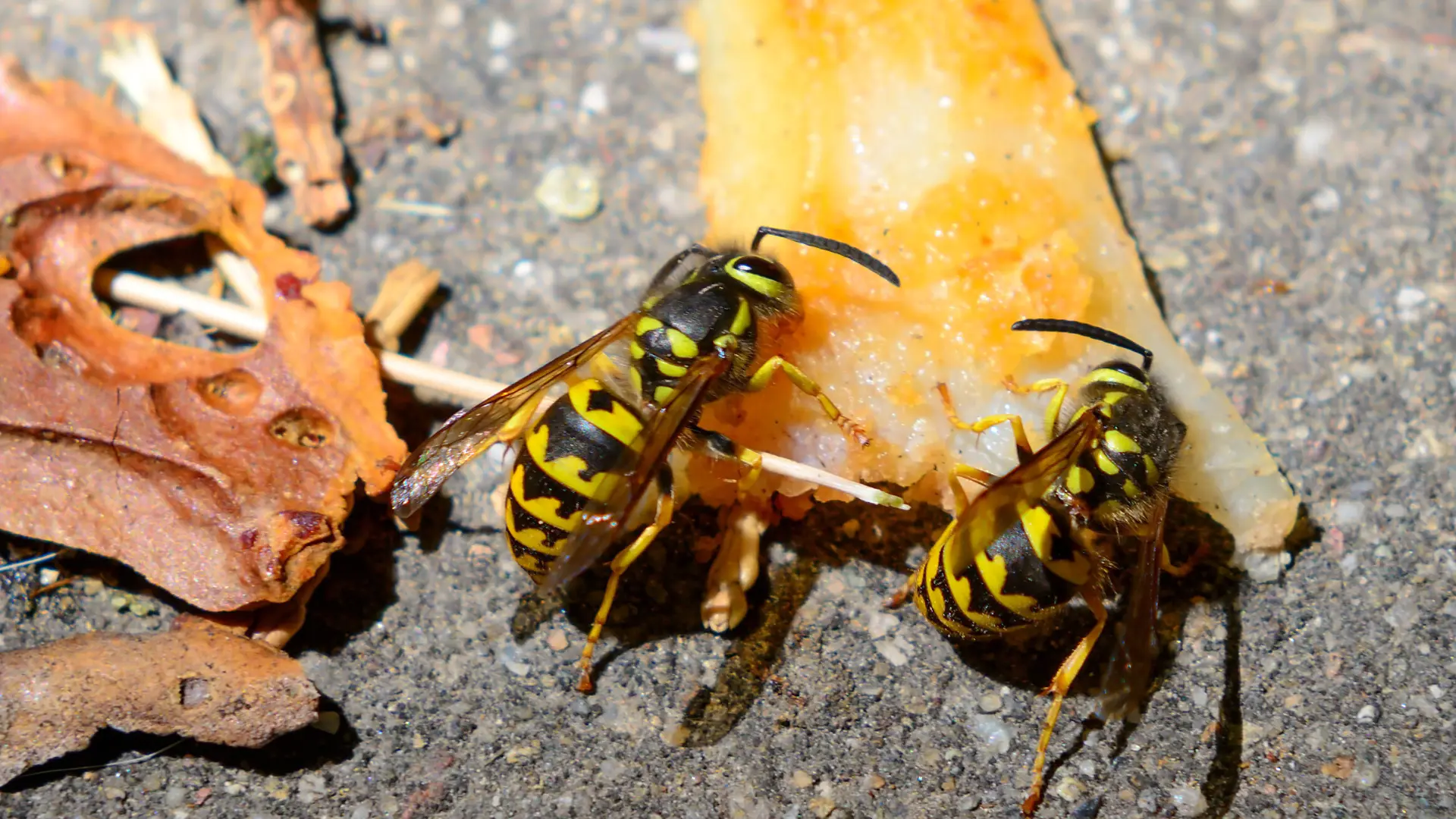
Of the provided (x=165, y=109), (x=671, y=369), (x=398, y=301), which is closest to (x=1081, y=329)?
(x=671, y=369)

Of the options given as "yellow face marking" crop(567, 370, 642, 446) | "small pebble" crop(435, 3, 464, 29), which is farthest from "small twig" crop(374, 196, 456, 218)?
"yellow face marking" crop(567, 370, 642, 446)

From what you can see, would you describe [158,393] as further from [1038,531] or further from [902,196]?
[1038,531]

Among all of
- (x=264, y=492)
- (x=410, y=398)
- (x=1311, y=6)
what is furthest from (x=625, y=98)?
(x=1311, y=6)

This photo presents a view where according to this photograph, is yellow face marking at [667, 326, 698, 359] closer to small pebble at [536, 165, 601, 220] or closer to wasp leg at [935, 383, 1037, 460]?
wasp leg at [935, 383, 1037, 460]

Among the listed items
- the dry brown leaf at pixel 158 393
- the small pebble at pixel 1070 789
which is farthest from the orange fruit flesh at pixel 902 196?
the dry brown leaf at pixel 158 393

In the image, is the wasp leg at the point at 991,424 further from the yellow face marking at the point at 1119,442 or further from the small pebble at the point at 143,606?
the small pebble at the point at 143,606

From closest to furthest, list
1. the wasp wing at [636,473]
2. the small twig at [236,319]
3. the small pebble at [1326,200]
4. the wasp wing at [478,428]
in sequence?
the wasp wing at [636,473], the wasp wing at [478,428], the small twig at [236,319], the small pebble at [1326,200]
